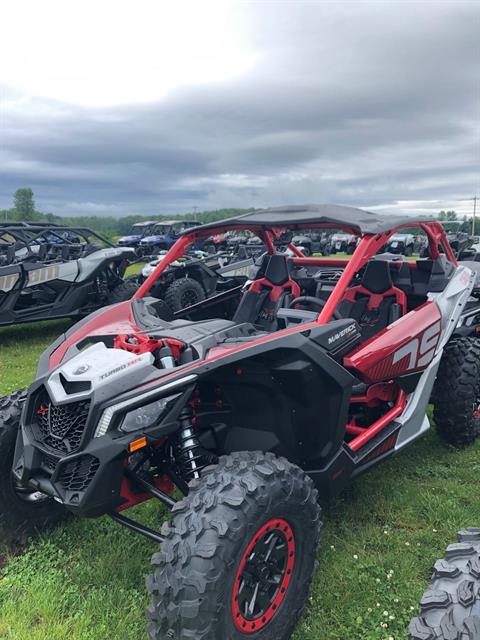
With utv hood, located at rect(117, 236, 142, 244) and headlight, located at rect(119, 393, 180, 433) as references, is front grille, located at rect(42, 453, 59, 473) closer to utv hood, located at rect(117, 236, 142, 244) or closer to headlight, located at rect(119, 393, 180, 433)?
headlight, located at rect(119, 393, 180, 433)

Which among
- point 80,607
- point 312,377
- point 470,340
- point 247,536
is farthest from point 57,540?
point 470,340

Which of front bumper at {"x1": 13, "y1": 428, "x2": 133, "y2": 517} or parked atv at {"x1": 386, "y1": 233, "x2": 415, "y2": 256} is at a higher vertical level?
front bumper at {"x1": 13, "y1": 428, "x2": 133, "y2": 517}

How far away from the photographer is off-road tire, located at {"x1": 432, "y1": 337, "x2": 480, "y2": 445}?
13.7 ft

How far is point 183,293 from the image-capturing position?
8625 millimetres

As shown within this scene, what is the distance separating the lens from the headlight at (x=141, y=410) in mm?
2377

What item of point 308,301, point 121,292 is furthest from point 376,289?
point 121,292

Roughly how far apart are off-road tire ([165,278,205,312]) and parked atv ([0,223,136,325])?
2.77 feet

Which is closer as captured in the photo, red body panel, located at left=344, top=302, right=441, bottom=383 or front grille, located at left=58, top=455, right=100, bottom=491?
front grille, located at left=58, top=455, right=100, bottom=491

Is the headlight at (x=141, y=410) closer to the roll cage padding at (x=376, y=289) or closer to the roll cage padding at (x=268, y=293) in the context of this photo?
the roll cage padding at (x=268, y=293)

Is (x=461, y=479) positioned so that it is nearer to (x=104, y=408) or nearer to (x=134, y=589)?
(x=134, y=589)

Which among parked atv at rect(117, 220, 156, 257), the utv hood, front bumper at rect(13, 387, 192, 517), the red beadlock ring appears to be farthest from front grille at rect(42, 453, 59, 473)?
the utv hood

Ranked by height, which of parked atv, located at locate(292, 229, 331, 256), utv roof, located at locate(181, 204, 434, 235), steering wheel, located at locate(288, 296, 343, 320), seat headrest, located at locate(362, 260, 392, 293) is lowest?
parked atv, located at locate(292, 229, 331, 256)

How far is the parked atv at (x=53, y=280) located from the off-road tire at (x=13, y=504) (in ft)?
17.6

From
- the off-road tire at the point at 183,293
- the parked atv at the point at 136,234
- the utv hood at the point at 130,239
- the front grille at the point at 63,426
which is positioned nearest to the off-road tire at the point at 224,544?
the front grille at the point at 63,426
